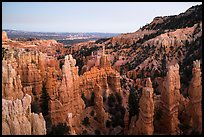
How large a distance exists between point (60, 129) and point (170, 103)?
724cm

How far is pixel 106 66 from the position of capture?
3362cm

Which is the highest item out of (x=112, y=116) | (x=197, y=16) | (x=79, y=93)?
(x=197, y=16)

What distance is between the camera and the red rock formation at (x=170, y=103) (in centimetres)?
2156

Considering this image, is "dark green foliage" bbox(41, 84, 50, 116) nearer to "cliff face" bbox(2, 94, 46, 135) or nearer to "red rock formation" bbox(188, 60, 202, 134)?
"cliff face" bbox(2, 94, 46, 135)

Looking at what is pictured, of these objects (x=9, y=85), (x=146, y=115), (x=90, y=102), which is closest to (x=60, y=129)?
(x=9, y=85)

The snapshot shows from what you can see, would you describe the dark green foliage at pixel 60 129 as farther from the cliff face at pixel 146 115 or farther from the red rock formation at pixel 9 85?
the cliff face at pixel 146 115

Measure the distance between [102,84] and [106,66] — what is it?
115 inches

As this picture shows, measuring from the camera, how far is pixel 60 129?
2177 cm

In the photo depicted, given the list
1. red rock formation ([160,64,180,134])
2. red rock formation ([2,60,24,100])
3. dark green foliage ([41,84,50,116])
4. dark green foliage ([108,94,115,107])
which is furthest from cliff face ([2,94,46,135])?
dark green foliage ([108,94,115,107])

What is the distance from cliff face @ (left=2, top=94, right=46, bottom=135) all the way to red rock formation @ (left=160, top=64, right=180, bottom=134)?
8002mm

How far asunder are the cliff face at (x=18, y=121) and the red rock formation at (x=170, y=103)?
8002 millimetres

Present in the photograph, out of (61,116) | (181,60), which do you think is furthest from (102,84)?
(181,60)

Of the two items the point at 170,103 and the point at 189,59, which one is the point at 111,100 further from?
the point at 189,59

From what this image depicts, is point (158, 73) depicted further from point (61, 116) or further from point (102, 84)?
point (61, 116)
